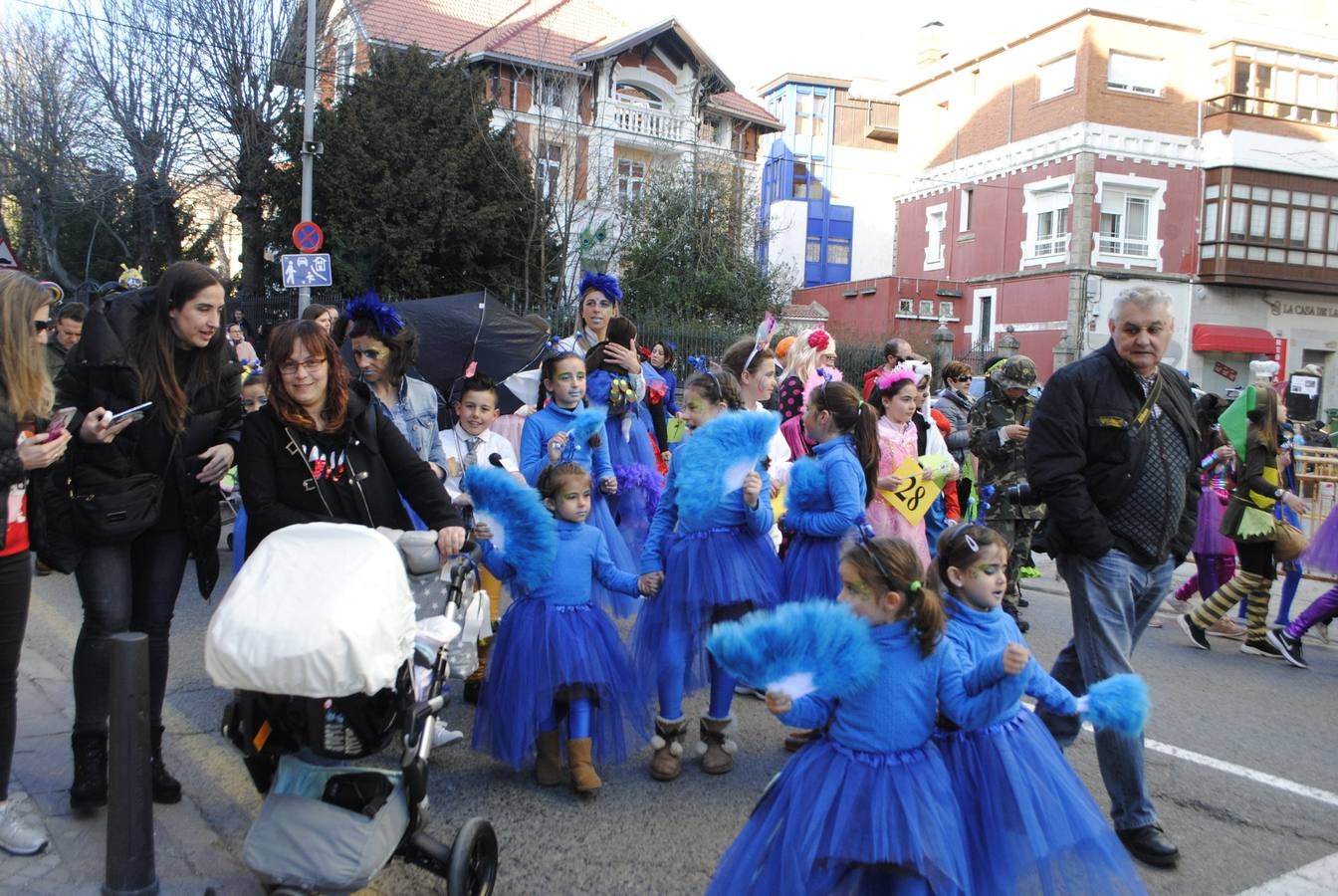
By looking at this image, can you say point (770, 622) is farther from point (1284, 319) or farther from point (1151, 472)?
point (1284, 319)

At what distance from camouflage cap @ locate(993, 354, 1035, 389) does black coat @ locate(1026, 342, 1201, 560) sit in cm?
386

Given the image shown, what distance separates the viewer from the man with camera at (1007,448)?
25.9 feet

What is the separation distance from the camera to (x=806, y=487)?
495 centimetres

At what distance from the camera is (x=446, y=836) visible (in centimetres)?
394

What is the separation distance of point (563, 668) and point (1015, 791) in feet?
6.40

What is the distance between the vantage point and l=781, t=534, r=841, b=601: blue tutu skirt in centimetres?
487

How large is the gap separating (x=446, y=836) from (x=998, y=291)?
34605 millimetres

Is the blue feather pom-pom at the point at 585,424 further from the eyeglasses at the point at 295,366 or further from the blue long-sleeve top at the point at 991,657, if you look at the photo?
the blue long-sleeve top at the point at 991,657

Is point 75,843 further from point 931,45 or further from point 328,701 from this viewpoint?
point 931,45

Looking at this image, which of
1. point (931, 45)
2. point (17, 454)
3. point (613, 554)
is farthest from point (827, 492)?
point (931, 45)

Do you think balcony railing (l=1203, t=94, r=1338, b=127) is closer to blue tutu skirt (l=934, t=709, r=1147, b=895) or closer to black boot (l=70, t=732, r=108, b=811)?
blue tutu skirt (l=934, t=709, r=1147, b=895)

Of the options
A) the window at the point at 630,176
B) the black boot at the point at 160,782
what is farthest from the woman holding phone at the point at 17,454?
the window at the point at 630,176

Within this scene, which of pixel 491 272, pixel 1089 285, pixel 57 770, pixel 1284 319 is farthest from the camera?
pixel 1284 319

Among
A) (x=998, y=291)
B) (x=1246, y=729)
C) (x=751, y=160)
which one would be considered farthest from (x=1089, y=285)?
(x=1246, y=729)
